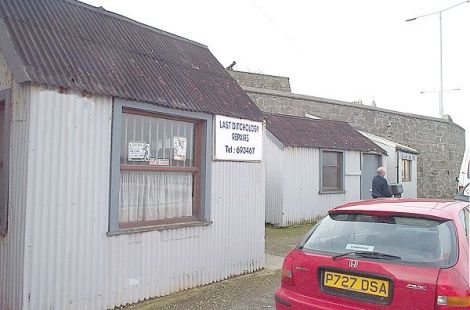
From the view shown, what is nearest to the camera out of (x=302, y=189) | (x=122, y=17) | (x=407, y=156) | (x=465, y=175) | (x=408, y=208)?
(x=408, y=208)

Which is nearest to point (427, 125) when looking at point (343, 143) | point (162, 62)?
point (343, 143)

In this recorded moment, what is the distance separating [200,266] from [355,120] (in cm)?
1713

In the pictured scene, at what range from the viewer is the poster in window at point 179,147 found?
6.46 metres

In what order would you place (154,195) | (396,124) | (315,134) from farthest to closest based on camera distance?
(396,124), (315,134), (154,195)

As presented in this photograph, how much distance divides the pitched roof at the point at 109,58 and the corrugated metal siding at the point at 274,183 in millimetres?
6002

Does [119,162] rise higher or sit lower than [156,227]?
higher

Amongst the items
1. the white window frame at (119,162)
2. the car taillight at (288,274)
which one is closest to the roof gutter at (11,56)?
the white window frame at (119,162)

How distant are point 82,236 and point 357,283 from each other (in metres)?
3.11

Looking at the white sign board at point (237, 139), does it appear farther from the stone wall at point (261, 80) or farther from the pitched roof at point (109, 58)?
the stone wall at point (261, 80)

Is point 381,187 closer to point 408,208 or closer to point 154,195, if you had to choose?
point 154,195

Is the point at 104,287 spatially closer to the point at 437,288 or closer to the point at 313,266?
the point at 313,266

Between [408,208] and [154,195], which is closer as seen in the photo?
[408,208]

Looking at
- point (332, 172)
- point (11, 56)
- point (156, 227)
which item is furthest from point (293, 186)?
point (11, 56)

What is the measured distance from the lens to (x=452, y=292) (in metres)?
3.26
